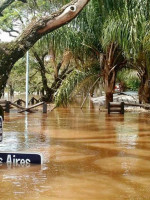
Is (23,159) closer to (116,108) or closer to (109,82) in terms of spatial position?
(116,108)

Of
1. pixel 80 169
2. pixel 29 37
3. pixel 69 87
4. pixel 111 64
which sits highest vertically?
pixel 111 64

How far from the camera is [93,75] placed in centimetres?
2442

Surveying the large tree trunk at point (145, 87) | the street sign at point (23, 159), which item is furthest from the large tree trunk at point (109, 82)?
Answer: the street sign at point (23, 159)

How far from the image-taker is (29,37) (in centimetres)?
932

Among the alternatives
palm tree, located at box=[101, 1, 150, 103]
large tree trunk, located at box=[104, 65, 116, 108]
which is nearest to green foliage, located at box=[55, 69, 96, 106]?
large tree trunk, located at box=[104, 65, 116, 108]

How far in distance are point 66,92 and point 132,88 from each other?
85.3ft

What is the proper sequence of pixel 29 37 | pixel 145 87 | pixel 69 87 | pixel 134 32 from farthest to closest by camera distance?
pixel 145 87 → pixel 69 87 → pixel 134 32 → pixel 29 37

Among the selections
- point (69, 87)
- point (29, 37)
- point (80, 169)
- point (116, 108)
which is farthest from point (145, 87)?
point (80, 169)

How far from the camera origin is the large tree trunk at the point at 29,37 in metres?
9.06

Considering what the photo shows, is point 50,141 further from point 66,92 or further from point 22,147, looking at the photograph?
point 66,92

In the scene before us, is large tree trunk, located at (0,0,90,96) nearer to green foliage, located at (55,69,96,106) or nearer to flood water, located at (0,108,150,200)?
flood water, located at (0,108,150,200)

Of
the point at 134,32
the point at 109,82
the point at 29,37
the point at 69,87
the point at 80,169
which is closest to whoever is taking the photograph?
the point at 80,169

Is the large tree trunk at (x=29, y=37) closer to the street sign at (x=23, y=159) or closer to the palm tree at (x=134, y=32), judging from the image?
the street sign at (x=23, y=159)

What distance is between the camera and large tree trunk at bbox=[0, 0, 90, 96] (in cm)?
906
